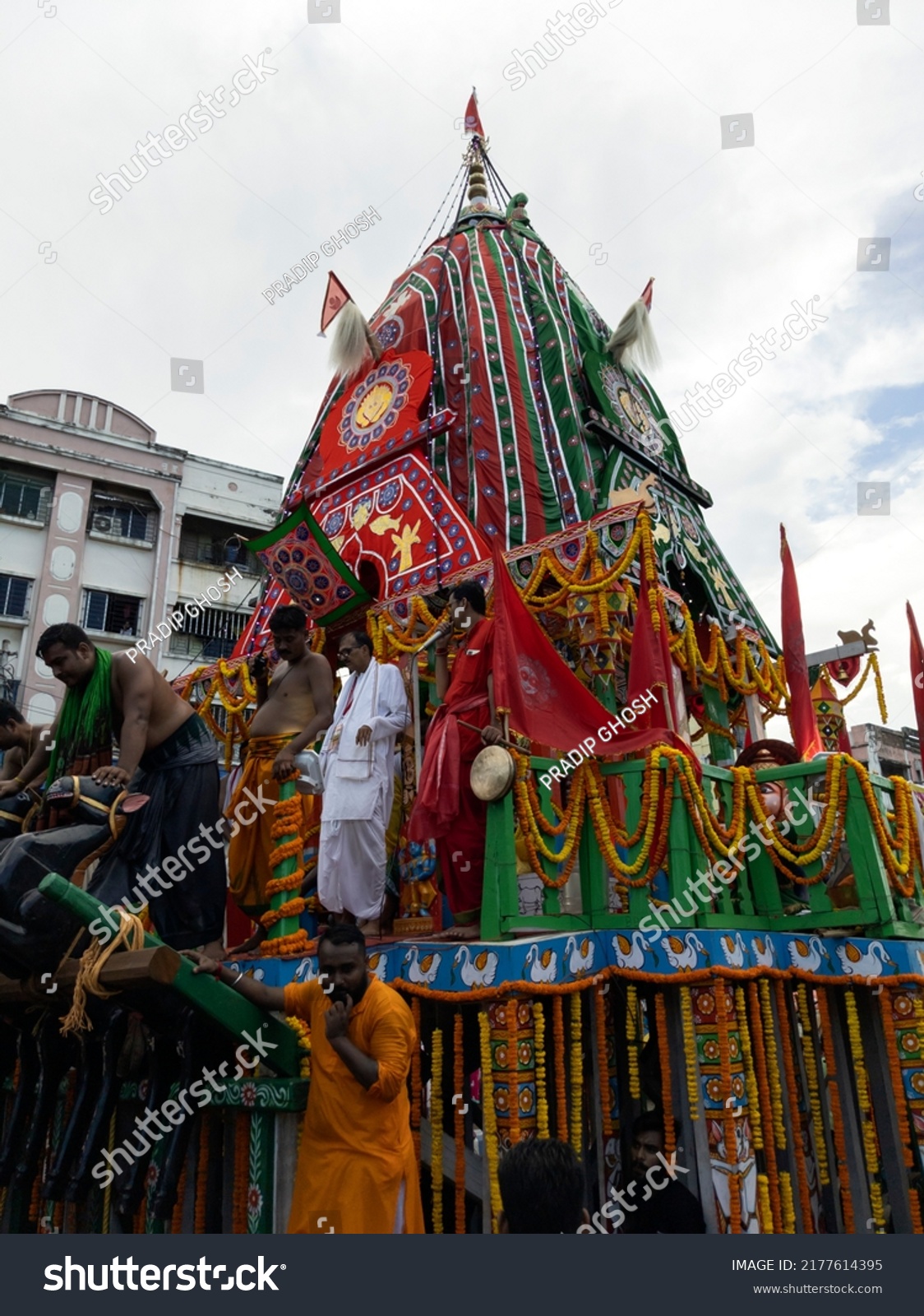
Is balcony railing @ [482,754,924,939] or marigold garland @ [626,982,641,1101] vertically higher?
balcony railing @ [482,754,924,939]

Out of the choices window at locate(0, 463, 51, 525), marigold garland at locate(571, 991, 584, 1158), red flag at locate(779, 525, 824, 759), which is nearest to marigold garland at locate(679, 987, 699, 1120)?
marigold garland at locate(571, 991, 584, 1158)

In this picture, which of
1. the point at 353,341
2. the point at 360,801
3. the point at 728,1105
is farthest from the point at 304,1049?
the point at 353,341

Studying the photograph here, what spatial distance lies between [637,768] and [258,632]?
483 centimetres

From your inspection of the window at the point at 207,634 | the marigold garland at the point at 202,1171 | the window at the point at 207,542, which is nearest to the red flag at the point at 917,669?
the marigold garland at the point at 202,1171

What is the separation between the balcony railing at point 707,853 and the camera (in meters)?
4.42

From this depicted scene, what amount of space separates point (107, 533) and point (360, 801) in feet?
67.7

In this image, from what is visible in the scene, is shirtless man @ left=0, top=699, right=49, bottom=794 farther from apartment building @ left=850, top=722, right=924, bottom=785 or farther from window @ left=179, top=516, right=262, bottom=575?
apartment building @ left=850, top=722, right=924, bottom=785

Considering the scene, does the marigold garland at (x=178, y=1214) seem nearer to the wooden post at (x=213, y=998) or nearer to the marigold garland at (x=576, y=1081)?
the wooden post at (x=213, y=998)

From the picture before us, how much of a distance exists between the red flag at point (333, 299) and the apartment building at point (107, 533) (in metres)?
13.5

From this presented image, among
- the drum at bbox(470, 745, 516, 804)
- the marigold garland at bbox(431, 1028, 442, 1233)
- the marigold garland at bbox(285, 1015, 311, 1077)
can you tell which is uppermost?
the drum at bbox(470, 745, 516, 804)

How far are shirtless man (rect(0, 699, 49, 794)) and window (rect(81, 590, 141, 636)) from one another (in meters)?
18.7

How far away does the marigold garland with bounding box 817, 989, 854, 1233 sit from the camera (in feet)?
14.4

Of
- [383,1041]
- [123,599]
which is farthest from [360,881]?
[123,599]

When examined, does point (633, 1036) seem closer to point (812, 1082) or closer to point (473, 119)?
point (812, 1082)
